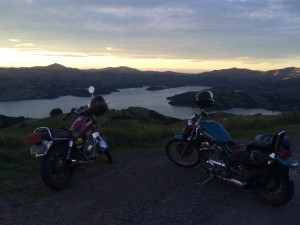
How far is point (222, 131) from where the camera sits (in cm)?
674

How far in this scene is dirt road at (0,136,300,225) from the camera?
531 centimetres

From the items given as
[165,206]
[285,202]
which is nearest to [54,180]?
[165,206]

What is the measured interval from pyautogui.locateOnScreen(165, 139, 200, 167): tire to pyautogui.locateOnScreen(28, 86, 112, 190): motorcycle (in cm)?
159

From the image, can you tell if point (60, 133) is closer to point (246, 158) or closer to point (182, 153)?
point (182, 153)

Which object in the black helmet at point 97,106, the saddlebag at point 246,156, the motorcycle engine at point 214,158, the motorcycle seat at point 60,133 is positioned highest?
the black helmet at point 97,106

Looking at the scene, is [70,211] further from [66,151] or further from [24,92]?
[24,92]

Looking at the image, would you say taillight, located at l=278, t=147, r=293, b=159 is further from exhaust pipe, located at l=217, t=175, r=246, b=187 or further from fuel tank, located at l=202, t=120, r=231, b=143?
fuel tank, located at l=202, t=120, r=231, b=143

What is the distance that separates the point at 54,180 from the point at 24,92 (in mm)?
149990

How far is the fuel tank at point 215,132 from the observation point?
6598 mm

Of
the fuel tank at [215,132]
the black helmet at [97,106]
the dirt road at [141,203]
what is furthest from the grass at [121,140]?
the fuel tank at [215,132]

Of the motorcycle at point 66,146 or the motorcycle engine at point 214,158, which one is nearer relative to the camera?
the motorcycle at point 66,146

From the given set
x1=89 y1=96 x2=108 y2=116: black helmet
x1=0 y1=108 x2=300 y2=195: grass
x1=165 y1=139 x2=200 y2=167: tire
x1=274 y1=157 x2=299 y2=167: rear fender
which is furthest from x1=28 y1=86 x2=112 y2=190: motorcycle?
x1=274 y1=157 x2=299 y2=167: rear fender

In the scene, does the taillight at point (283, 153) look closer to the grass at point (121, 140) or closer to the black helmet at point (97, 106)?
the black helmet at point (97, 106)

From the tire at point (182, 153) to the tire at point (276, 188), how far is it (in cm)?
196
